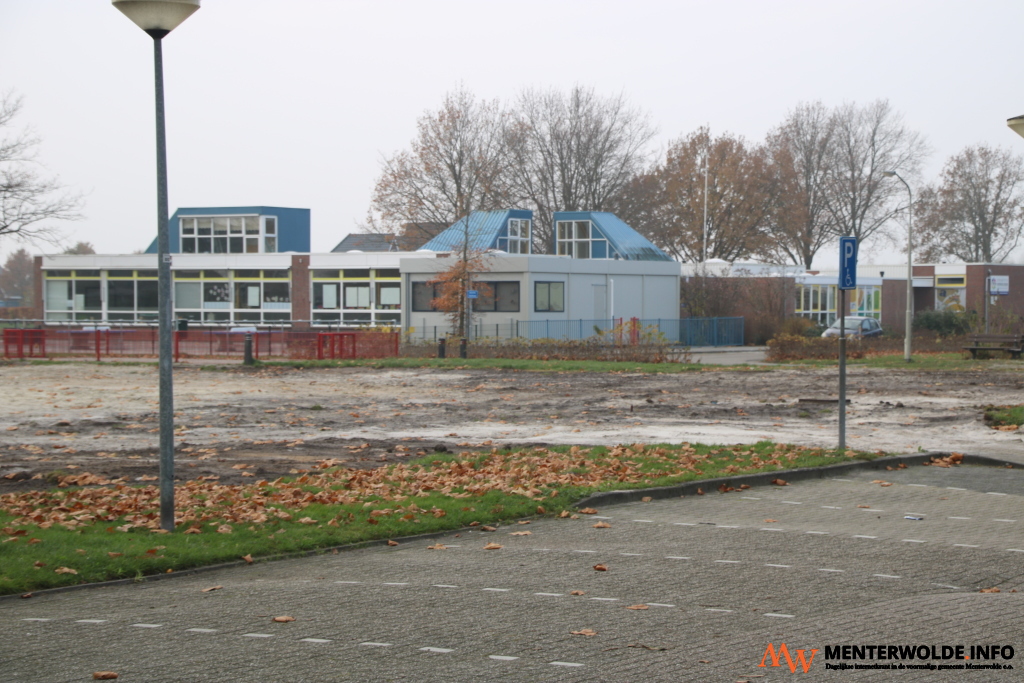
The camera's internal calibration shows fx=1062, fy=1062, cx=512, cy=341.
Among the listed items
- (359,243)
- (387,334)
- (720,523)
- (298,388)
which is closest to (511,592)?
(720,523)

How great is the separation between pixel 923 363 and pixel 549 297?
1515 cm

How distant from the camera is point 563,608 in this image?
639cm

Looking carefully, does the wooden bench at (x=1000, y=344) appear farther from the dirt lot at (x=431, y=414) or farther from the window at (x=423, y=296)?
the window at (x=423, y=296)

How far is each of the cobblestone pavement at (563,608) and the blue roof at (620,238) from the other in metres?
41.9

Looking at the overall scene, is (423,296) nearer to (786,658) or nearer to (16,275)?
(786,658)

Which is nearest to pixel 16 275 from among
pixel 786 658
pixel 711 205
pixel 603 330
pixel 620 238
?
pixel 711 205

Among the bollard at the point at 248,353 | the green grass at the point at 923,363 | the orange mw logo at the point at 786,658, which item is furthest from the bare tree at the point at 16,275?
the orange mw logo at the point at 786,658

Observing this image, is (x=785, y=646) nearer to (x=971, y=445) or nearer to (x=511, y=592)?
(x=511, y=592)

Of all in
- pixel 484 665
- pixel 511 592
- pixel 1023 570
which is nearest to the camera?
pixel 484 665

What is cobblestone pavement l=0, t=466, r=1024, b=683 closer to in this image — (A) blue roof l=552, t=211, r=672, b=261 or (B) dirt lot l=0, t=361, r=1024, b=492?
(B) dirt lot l=0, t=361, r=1024, b=492

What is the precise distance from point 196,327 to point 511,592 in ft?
167

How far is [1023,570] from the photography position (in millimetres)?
7375

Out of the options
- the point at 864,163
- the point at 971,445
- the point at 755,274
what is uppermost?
the point at 864,163

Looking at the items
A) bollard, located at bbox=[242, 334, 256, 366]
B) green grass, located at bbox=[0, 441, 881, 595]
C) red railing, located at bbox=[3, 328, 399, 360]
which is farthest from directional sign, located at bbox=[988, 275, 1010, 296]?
green grass, located at bbox=[0, 441, 881, 595]
